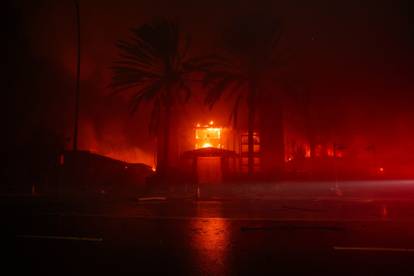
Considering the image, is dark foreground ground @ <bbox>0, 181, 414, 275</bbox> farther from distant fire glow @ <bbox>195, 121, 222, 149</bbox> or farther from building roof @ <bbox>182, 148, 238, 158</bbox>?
distant fire glow @ <bbox>195, 121, 222, 149</bbox>

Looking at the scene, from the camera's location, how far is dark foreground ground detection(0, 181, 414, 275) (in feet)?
21.4

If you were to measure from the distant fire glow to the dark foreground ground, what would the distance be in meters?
15.8

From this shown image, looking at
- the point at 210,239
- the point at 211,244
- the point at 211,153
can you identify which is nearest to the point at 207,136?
the point at 211,153

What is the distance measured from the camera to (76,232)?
9445 millimetres

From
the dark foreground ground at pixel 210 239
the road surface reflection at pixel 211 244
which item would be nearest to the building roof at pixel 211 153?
the dark foreground ground at pixel 210 239

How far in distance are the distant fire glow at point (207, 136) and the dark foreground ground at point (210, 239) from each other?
15.8 metres

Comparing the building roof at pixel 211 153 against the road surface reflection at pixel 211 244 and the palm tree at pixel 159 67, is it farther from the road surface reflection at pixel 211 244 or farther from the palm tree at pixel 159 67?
the road surface reflection at pixel 211 244

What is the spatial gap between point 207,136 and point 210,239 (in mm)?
22192

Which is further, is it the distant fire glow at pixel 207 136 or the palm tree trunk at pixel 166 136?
the distant fire glow at pixel 207 136

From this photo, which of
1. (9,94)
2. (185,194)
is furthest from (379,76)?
(9,94)

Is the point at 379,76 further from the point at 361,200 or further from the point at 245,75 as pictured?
the point at 361,200

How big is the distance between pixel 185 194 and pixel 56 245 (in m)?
12.0

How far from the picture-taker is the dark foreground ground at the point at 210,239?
6.53m

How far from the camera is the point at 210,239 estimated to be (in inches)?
341
